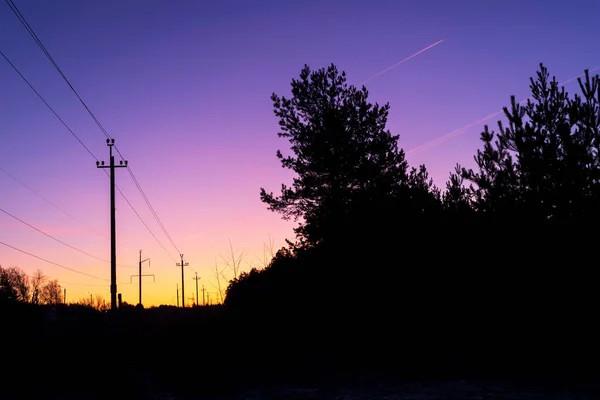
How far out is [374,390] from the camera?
11.0 m

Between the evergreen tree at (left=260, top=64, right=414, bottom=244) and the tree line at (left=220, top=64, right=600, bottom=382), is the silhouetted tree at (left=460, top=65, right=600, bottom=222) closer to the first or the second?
the tree line at (left=220, top=64, right=600, bottom=382)

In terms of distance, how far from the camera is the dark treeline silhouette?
1294 cm

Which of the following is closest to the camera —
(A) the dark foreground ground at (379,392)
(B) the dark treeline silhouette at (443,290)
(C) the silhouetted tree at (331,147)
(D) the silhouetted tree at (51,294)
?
(A) the dark foreground ground at (379,392)

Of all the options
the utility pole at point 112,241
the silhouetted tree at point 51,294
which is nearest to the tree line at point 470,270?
the utility pole at point 112,241

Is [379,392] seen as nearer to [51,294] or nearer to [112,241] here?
[112,241]

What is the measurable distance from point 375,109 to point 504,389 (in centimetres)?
1830

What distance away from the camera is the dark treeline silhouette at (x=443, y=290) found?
1294cm

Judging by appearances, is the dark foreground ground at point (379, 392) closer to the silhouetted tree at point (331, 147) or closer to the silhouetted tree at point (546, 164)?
the silhouetted tree at point (546, 164)

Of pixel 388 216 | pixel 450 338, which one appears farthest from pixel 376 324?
pixel 388 216

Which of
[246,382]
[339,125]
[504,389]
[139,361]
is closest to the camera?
[504,389]

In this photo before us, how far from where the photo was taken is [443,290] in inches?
583

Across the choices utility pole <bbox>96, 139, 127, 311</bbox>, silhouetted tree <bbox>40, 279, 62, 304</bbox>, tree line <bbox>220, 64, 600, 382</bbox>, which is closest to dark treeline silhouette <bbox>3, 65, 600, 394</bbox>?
tree line <bbox>220, 64, 600, 382</bbox>

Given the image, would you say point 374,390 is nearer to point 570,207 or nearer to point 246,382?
point 246,382

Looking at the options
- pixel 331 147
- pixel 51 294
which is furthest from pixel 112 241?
pixel 51 294
